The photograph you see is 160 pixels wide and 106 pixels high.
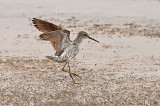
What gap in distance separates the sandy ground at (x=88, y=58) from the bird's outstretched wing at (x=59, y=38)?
2.91 ft

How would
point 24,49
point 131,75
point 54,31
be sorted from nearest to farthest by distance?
point 54,31
point 131,75
point 24,49

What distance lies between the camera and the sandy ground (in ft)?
33.4

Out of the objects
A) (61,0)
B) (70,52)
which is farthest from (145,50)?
(61,0)

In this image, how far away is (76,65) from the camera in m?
13.0

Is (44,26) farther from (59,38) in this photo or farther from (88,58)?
(88,58)

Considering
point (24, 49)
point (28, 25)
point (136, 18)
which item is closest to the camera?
point (24, 49)

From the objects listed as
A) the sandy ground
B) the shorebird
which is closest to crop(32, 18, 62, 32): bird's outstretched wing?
the shorebird

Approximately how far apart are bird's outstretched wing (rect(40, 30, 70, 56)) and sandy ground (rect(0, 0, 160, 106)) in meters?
0.89

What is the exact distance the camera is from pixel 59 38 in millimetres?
10516

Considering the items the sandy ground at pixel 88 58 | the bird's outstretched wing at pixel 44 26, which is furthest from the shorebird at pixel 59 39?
the sandy ground at pixel 88 58

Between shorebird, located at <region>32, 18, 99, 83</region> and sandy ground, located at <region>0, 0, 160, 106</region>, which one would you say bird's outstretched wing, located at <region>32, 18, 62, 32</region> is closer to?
shorebird, located at <region>32, 18, 99, 83</region>

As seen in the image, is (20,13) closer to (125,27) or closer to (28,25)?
(28,25)

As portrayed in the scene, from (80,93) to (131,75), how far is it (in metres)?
2.17

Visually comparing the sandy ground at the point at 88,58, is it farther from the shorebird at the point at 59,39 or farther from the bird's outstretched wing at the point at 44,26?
the bird's outstretched wing at the point at 44,26
